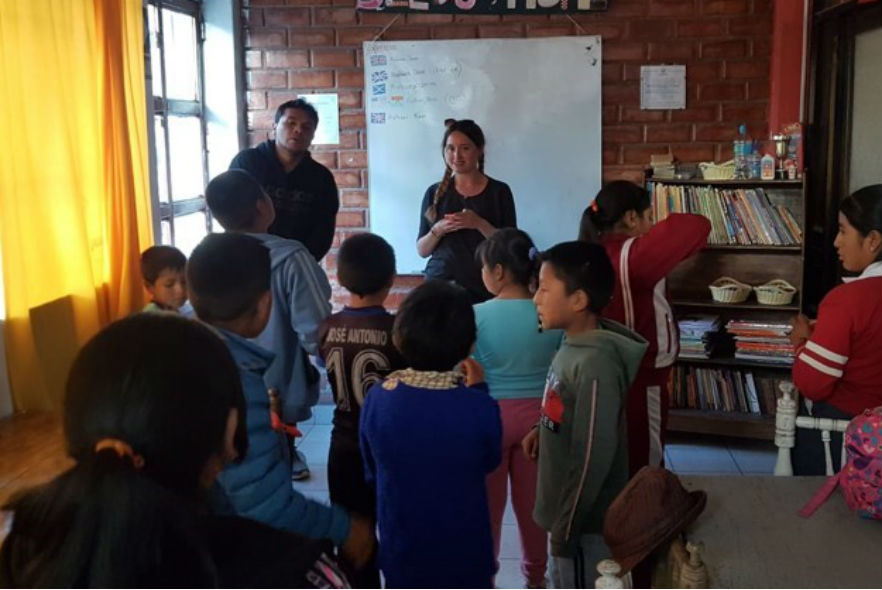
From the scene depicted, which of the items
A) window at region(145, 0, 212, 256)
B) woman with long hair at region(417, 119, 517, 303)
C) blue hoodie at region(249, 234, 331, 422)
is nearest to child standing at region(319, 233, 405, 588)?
blue hoodie at region(249, 234, 331, 422)

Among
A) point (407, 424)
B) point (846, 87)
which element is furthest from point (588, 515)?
point (846, 87)

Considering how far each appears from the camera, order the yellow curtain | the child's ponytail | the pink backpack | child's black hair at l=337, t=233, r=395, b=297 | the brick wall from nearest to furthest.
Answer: the child's ponytail, the pink backpack, child's black hair at l=337, t=233, r=395, b=297, the yellow curtain, the brick wall

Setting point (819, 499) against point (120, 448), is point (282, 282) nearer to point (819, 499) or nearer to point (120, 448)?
point (819, 499)

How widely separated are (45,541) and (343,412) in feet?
4.18

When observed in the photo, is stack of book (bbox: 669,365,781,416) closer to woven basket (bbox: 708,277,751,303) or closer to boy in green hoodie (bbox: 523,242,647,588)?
woven basket (bbox: 708,277,751,303)

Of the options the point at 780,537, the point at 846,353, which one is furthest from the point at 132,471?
the point at 846,353

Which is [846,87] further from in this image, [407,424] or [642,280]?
[407,424]

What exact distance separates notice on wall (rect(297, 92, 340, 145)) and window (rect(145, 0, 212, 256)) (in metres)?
0.56

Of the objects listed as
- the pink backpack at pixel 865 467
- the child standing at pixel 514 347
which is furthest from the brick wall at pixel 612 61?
the pink backpack at pixel 865 467

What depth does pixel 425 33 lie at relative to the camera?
4.23 metres

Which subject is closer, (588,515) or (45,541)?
(45,541)

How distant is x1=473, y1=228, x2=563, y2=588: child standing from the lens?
2.20m

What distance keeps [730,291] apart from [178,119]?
2.65 meters

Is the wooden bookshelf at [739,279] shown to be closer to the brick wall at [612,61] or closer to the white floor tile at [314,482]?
the brick wall at [612,61]
